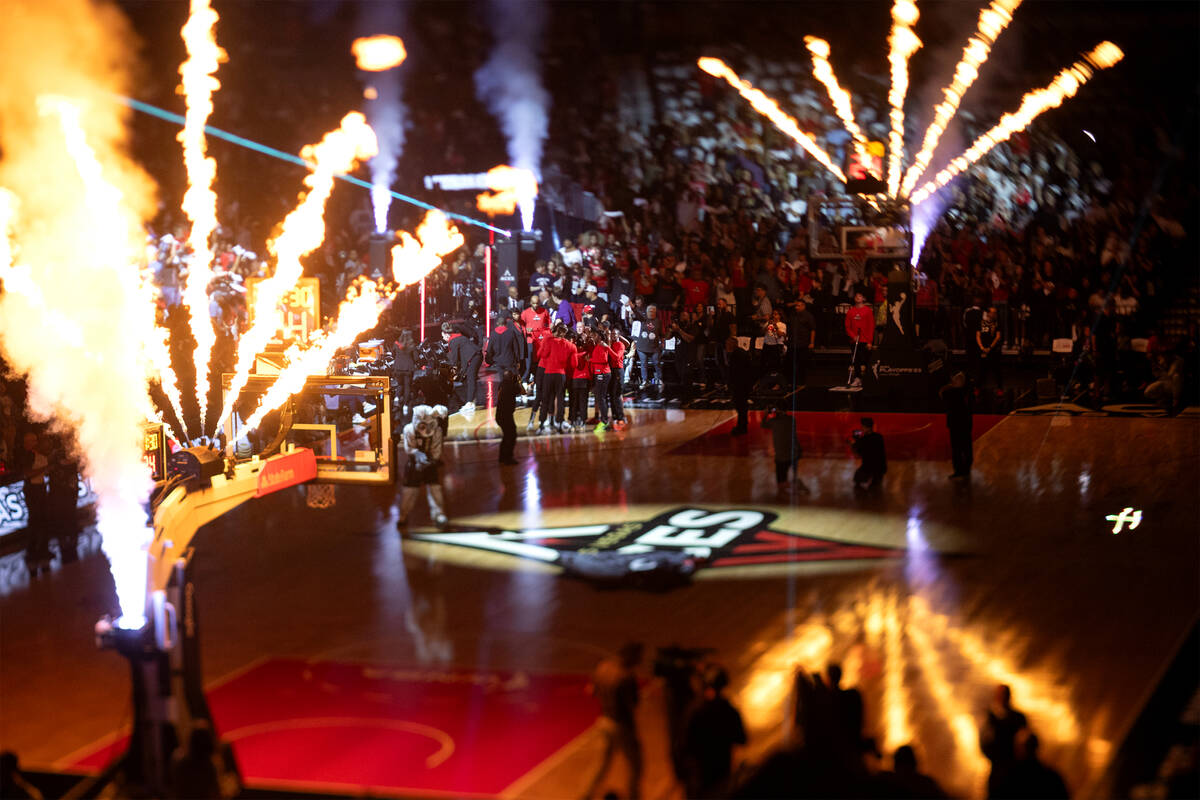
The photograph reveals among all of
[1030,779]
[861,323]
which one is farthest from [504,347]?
[1030,779]

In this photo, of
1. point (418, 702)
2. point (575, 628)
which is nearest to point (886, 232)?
point (575, 628)

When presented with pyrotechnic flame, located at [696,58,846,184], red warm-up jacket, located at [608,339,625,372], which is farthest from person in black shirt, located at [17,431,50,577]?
pyrotechnic flame, located at [696,58,846,184]

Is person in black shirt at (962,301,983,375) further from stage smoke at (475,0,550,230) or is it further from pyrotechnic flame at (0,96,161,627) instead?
pyrotechnic flame at (0,96,161,627)

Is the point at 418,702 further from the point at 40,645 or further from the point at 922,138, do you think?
the point at 922,138

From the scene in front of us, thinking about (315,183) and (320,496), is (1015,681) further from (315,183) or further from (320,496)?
(315,183)

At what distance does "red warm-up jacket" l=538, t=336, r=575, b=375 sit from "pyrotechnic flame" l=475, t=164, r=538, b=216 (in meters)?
10.2

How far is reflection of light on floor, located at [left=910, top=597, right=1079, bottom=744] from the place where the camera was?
742cm

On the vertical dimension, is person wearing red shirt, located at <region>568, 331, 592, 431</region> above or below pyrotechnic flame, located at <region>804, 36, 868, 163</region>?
below

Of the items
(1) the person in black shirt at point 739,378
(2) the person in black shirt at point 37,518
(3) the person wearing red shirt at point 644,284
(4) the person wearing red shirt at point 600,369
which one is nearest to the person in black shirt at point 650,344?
(3) the person wearing red shirt at point 644,284

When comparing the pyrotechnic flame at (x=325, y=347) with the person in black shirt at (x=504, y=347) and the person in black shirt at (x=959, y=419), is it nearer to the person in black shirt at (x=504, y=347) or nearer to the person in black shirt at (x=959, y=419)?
the person in black shirt at (x=504, y=347)

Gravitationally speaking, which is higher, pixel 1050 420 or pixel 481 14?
pixel 481 14

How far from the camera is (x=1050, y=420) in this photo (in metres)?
19.1

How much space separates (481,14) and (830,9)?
7.00 m

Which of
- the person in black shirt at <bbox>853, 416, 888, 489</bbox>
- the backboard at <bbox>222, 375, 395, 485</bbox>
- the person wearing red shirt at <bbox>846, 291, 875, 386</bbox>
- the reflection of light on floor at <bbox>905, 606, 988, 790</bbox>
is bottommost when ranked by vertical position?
the reflection of light on floor at <bbox>905, 606, 988, 790</bbox>
